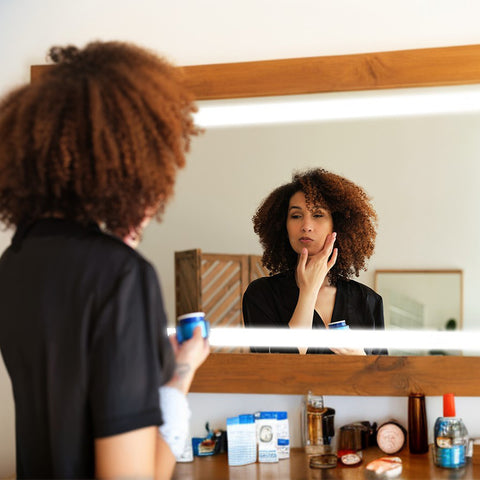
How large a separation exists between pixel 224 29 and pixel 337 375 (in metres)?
1.01

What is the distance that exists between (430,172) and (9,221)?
3.55ft

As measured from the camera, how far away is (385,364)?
1.58 metres

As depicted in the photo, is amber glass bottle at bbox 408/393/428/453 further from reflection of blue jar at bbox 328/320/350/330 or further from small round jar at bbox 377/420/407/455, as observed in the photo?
reflection of blue jar at bbox 328/320/350/330

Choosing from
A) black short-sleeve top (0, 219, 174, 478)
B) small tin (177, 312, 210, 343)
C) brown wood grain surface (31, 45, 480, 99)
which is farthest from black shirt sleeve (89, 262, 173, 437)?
brown wood grain surface (31, 45, 480, 99)

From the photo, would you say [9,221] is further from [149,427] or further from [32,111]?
[149,427]

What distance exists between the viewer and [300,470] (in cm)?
146

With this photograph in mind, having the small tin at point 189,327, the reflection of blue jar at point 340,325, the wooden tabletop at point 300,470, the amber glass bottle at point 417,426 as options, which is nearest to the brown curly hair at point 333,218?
the reflection of blue jar at point 340,325

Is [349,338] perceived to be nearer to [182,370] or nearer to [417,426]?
[417,426]

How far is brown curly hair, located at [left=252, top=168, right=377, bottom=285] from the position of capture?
1.60m

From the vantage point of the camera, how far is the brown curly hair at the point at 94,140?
81 centimetres

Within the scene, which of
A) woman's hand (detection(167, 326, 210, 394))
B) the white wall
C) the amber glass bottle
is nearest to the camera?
woman's hand (detection(167, 326, 210, 394))

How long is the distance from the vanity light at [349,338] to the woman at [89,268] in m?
0.76

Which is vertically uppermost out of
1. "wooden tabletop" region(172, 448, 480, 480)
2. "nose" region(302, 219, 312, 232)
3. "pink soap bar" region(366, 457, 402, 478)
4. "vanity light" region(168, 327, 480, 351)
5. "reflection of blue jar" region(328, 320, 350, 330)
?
"nose" region(302, 219, 312, 232)

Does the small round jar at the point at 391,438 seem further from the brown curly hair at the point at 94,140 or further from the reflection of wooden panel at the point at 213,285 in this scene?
the brown curly hair at the point at 94,140
